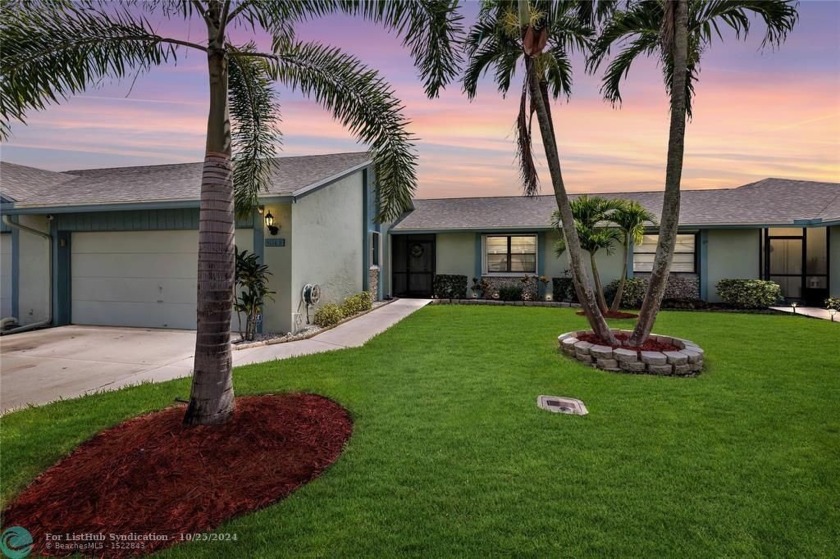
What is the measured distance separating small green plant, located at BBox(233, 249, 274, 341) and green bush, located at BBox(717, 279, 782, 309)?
45.1ft

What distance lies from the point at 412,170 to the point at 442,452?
9.96 ft

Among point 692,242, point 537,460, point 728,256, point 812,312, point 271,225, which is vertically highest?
point 692,242

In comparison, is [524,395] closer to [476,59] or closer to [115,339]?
[476,59]

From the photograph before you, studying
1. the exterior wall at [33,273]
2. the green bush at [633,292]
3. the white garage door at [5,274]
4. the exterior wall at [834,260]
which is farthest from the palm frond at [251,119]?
the exterior wall at [834,260]

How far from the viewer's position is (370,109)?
4613 mm

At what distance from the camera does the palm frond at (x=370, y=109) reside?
4.62 meters

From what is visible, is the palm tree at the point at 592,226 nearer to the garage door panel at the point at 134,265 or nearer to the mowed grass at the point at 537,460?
the mowed grass at the point at 537,460

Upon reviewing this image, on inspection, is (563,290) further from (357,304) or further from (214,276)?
(214,276)

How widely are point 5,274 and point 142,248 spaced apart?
4.08 metres

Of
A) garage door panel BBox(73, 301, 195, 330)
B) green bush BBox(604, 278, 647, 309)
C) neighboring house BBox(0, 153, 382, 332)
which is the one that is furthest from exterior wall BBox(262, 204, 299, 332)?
green bush BBox(604, 278, 647, 309)

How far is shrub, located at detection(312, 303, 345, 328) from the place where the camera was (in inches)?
373

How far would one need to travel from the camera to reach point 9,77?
11.9 feet

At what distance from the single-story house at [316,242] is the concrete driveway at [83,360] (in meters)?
1.09

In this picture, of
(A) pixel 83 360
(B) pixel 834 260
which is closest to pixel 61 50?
(A) pixel 83 360
